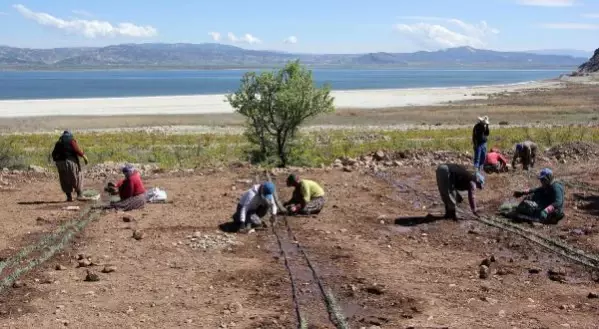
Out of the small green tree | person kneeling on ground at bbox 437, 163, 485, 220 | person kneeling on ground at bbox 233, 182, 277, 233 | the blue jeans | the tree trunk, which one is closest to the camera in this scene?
person kneeling on ground at bbox 233, 182, 277, 233

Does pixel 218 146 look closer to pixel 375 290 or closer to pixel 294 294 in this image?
pixel 294 294

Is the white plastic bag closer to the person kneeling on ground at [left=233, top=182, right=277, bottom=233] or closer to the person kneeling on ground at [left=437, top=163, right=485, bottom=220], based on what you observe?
the person kneeling on ground at [left=233, top=182, right=277, bottom=233]

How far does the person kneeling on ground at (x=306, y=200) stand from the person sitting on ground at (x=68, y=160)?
4619mm

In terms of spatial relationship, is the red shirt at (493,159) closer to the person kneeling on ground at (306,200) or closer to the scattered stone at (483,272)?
the person kneeling on ground at (306,200)

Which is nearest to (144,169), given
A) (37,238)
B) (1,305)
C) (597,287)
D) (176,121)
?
(37,238)

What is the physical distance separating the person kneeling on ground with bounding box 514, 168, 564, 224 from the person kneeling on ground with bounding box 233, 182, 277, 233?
465 cm

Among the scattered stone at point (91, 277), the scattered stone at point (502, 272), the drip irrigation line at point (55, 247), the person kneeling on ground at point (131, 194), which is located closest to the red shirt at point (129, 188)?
the person kneeling on ground at point (131, 194)

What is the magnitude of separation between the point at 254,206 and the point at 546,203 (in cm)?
528

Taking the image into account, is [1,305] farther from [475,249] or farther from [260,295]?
[475,249]

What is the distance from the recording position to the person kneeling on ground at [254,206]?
12773 mm

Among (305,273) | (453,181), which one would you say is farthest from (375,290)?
(453,181)

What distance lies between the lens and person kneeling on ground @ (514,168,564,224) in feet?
42.7

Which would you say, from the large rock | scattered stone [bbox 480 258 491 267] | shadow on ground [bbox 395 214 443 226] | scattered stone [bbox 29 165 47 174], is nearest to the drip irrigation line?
shadow on ground [bbox 395 214 443 226]

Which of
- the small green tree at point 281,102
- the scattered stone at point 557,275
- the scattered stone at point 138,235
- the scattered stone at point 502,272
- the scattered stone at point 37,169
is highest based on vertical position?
the small green tree at point 281,102
